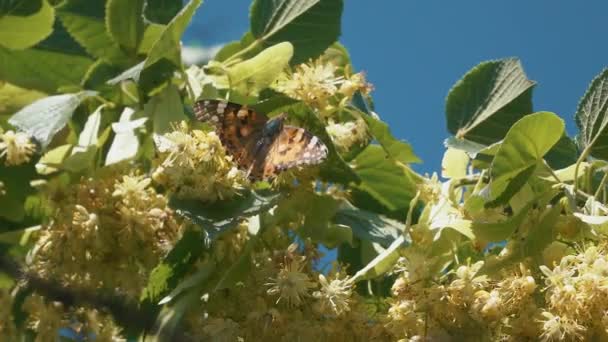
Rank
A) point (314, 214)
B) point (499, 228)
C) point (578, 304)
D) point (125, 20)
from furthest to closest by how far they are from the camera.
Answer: point (125, 20) → point (314, 214) → point (499, 228) → point (578, 304)

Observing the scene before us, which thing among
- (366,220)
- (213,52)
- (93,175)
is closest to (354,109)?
(366,220)

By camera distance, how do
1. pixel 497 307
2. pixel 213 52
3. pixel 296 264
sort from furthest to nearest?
pixel 213 52, pixel 296 264, pixel 497 307

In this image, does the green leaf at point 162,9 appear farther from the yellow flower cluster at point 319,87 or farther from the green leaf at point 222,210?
the green leaf at point 222,210

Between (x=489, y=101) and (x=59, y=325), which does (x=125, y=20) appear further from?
(x=489, y=101)

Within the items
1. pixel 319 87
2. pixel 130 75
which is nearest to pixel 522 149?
pixel 319 87

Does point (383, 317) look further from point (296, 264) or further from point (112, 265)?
point (112, 265)

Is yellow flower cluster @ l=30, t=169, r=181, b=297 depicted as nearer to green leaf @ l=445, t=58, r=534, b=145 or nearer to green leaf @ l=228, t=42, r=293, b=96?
green leaf @ l=228, t=42, r=293, b=96

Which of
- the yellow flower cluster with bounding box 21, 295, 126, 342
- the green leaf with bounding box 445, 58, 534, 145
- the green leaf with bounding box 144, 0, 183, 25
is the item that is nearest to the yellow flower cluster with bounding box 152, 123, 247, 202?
the yellow flower cluster with bounding box 21, 295, 126, 342
